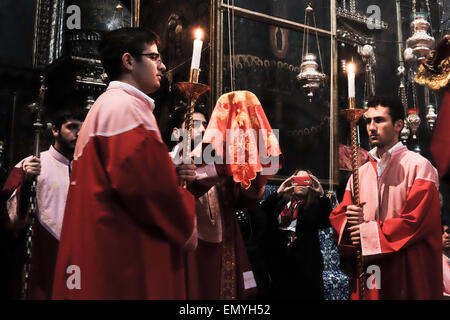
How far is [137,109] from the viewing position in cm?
230

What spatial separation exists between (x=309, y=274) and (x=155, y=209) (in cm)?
253

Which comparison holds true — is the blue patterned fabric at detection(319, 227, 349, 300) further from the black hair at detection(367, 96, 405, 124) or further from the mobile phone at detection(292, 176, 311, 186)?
the black hair at detection(367, 96, 405, 124)

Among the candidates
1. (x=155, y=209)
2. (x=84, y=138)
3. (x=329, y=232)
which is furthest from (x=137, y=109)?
(x=329, y=232)

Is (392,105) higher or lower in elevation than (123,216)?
higher

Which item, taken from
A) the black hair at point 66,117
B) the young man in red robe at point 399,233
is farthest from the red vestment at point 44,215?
the young man in red robe at point 399,233

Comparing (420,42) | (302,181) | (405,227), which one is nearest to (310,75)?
(420,42)

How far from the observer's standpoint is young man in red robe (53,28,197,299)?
213cm

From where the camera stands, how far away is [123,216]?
219cm

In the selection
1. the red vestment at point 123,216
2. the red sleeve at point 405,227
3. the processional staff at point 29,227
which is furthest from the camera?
the red sleeve at point 405,227

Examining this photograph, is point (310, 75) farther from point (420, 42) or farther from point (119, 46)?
point (119, 46)

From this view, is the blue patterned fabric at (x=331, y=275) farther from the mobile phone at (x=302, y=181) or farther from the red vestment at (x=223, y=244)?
the red vestment at (x=223, y=244)

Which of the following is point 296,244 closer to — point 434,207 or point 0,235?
point 434,207

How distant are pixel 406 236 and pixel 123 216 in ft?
6.55

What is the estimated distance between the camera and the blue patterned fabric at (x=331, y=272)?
5348mm
